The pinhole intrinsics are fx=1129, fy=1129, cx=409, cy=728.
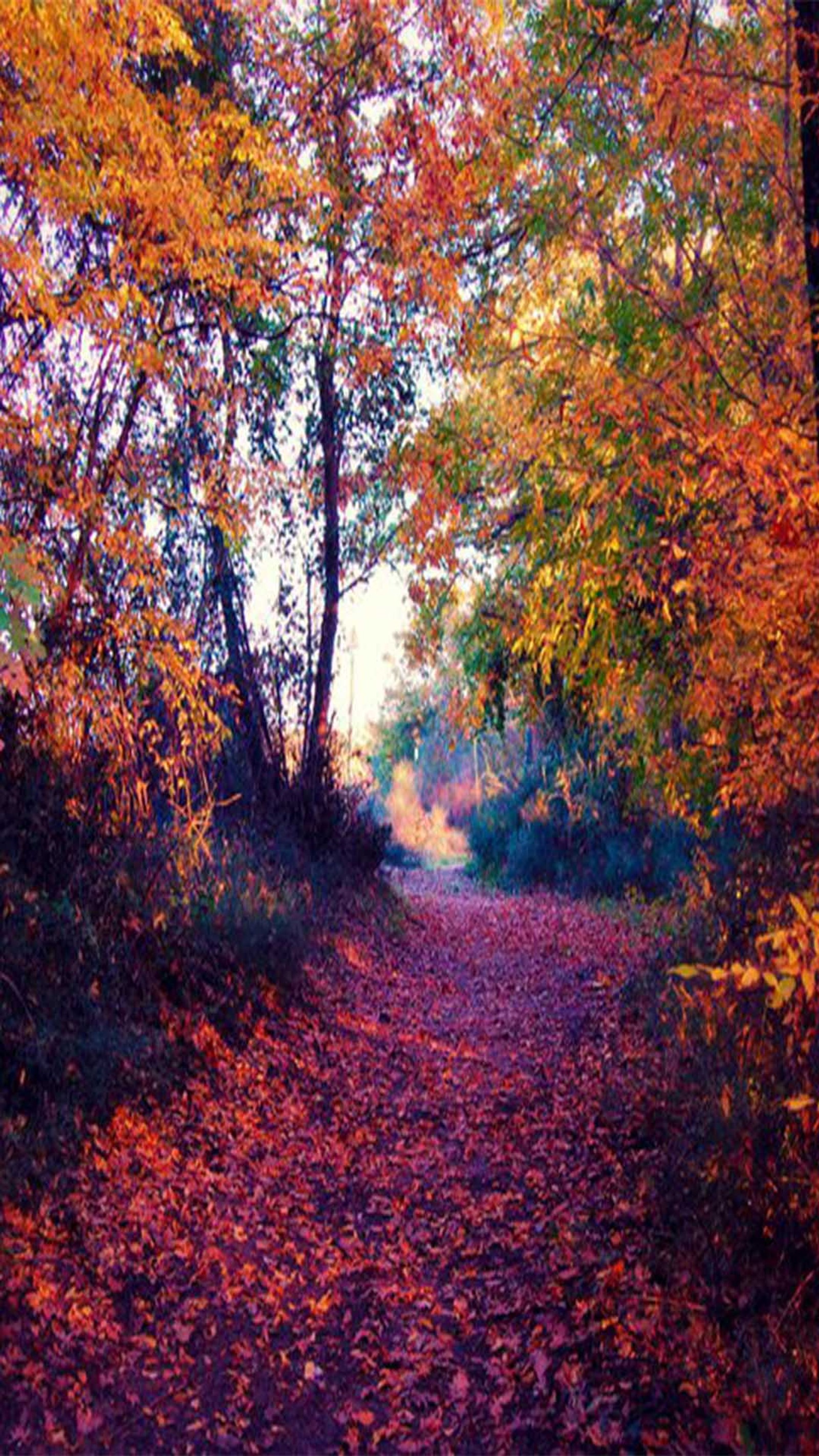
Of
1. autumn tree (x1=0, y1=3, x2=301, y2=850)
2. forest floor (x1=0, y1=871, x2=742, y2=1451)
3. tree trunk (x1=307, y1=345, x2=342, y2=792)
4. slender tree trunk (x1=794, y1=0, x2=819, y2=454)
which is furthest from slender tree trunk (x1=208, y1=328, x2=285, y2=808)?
slender tree trunk (x1=794, y1=0, x2=819, y2=454)

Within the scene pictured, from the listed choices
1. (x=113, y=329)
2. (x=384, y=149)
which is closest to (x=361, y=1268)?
(x=113, y=329)

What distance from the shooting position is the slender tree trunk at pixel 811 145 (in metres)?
4.64

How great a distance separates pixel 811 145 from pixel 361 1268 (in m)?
5.51

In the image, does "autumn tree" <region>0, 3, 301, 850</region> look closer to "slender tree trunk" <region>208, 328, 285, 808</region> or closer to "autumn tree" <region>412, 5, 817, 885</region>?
"autumn tree" <region>412, 5, 817, 885</region>

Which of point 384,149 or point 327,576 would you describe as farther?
point 327,576

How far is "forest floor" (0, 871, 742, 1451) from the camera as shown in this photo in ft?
13.7

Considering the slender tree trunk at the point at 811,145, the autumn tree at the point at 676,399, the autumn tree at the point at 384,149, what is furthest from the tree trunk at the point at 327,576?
the slender tree trunk at the point at 811,145

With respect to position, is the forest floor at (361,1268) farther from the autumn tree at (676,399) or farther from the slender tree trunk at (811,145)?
the slender tree trunk at (811,145)

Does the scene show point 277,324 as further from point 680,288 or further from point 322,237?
point 680,288

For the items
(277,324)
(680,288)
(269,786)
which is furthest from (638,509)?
(269,786)

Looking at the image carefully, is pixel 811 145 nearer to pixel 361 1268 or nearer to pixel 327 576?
pixel 361 1268

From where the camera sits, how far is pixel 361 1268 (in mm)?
5477

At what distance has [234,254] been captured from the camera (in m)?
8.19

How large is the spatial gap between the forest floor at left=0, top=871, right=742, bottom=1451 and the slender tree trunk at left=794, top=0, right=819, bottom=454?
12.4ft
